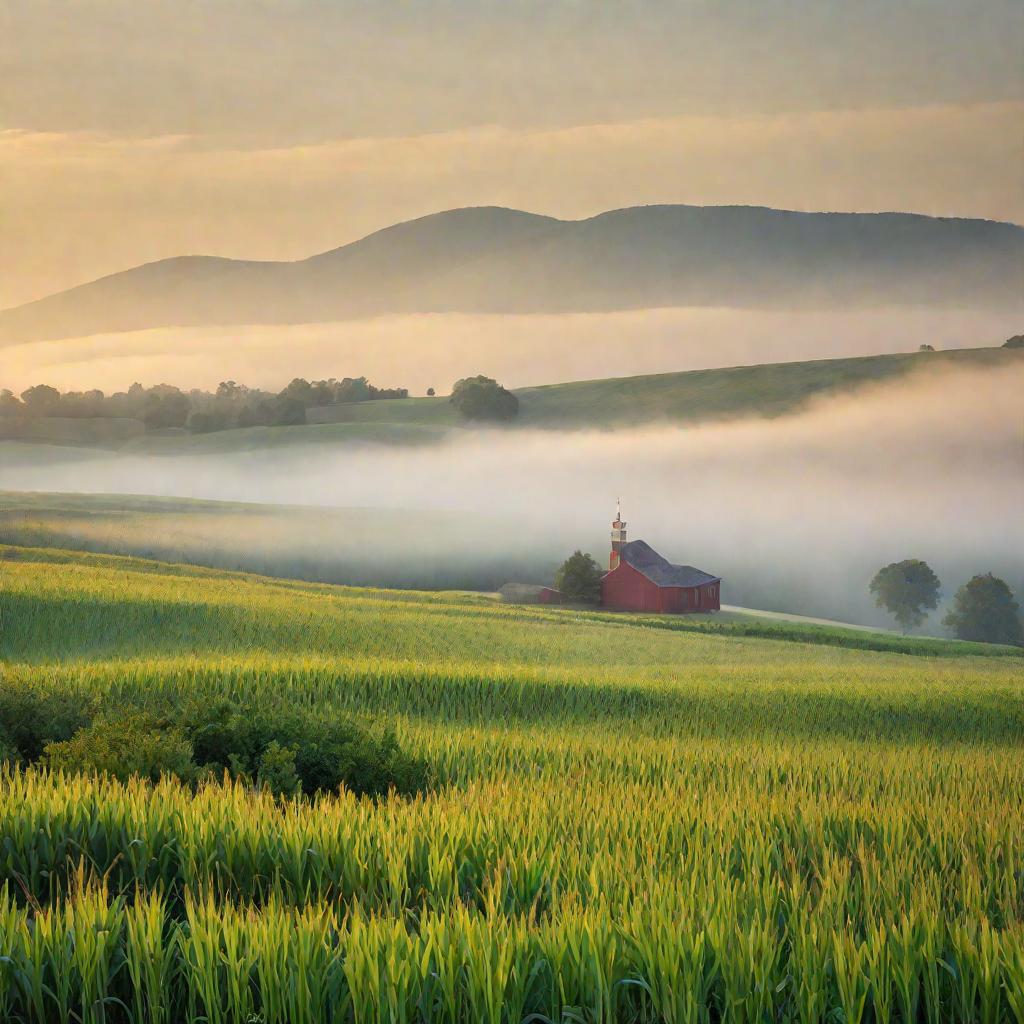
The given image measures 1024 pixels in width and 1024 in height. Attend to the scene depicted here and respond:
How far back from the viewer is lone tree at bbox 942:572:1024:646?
74.4 meters

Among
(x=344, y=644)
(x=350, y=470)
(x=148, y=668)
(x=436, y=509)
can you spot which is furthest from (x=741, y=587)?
(x=148, y=668)

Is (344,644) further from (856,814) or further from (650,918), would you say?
(650,918)

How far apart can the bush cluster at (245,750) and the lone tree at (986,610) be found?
2679 inches

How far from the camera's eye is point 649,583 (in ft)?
209

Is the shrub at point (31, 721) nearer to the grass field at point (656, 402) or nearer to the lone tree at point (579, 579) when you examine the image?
the lone tree at point (579, 579)

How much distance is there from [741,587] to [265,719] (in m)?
Answer: 59.7

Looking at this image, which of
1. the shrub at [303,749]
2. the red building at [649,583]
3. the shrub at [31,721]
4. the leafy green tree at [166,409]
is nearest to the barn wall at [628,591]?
the red building at [649,583]

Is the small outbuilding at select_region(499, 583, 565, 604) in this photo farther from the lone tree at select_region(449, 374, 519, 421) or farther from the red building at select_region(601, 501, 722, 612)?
the lone tree at select_region(449, 374, 519, 421)

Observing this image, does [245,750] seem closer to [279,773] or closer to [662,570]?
[279,773]

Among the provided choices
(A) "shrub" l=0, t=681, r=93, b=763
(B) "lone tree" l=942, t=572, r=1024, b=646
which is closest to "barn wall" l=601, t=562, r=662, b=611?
(B) "lone tree" l=942, t=572, r=1024, b=646

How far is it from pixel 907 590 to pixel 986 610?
595cm

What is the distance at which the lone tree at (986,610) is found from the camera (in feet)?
244

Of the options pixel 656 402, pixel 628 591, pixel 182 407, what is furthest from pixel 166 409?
pixel 656 402

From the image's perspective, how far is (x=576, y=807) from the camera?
9836 mm
